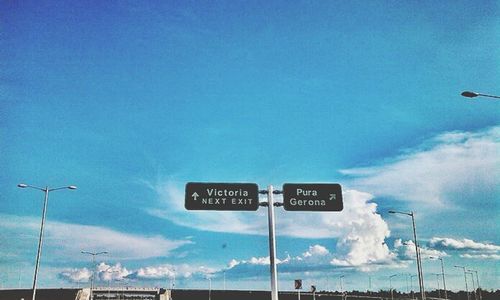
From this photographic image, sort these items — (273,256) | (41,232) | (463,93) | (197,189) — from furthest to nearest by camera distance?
(41,232)
(463,93)
(273,256)
(197,189)

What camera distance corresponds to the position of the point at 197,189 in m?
12.0

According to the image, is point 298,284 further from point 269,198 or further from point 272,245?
point 269,198

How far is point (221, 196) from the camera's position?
39.6 ft

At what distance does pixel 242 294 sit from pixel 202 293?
13604 mm

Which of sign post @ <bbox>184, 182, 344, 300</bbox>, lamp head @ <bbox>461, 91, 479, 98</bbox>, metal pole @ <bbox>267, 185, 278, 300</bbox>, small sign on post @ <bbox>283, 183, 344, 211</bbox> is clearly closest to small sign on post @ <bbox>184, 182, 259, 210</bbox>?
sign post @ <bbox>184, 182, 344, 300</bbox>

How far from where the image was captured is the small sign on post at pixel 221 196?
11906 mm

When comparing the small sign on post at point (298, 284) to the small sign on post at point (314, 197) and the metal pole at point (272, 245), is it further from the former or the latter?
the small sign on post at point (314, 197)

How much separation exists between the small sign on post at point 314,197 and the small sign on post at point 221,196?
1.00 meters

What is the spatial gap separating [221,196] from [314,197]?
2635 millimetres

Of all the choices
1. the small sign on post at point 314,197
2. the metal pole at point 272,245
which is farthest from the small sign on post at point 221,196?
the small sign on post at point 314,197

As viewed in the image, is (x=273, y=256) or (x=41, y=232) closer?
(x=273, y=256)

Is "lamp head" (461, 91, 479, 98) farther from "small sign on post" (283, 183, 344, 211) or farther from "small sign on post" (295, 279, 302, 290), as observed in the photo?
"small sign on post" (295, 279, 302, 290)

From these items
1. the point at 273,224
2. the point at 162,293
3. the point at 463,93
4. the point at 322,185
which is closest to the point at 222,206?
the point at 273,224

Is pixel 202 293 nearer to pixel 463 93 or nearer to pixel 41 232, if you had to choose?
pixel 41 232
